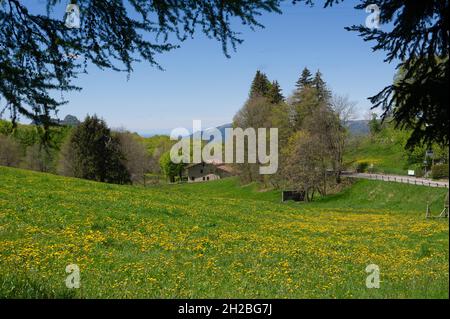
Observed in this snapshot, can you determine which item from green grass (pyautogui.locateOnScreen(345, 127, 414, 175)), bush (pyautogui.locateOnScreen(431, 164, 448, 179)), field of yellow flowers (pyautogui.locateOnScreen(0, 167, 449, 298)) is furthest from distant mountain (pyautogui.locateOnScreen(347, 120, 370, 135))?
Answer: field of yellow flowers (pyautogui.locateOnScreen(0, 167, 449, 298))

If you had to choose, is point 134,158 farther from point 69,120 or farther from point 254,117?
point 69,120

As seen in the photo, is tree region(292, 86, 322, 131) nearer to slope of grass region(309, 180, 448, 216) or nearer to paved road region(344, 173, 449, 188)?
paved road region(344, 173, 449, 188)

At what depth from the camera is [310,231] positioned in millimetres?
19172

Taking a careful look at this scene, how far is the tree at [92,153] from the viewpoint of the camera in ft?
211

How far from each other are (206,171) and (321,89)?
61953 mm

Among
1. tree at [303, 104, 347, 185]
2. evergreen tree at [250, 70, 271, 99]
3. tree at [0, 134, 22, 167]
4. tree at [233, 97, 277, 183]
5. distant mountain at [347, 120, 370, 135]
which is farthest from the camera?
evergreen tree at [250, 70, 271, 99]

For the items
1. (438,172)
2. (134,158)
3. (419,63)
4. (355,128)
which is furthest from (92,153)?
(419,63)

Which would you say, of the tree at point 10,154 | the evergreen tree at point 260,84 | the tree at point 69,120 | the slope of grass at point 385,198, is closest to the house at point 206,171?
the evergreen tree at point 260,84

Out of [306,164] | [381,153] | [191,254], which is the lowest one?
[191,254]

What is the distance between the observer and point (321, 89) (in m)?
66.9

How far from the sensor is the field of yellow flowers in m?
7.46

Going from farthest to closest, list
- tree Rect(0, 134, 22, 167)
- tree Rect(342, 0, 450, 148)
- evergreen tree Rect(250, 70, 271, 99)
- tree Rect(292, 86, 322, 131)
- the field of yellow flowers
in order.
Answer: evergreen tree Rect(250, 70, 271, 99), tree Rect(0, 134, 22, 167), tree Rect(292, 86, 322, 131), the field of yellow flowers, tree Rect(342, 0, 450, 148)

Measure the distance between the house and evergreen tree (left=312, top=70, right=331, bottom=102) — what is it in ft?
178
